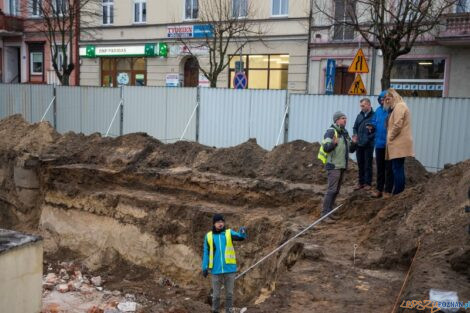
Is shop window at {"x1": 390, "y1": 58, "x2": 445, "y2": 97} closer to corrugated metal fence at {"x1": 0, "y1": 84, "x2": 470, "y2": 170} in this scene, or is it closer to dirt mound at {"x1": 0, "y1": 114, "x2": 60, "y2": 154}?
corrugated metal fence at {"x1": 0, "y1": 84, "x2": 470, "y2": 170}

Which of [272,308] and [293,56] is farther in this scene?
[293,56]

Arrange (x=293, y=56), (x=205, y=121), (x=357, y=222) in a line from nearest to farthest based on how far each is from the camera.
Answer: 1. (x=357, y=222)
2. (x=205, y=121)
3. (x=293, y=56)

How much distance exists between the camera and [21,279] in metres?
7.20

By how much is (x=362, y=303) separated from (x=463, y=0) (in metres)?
15.8

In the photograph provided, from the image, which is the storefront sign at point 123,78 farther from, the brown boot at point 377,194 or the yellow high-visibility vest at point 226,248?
the yellow high-visibility vest at point 226,248

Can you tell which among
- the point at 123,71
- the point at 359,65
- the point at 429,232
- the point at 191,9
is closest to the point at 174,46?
the point at 191,9

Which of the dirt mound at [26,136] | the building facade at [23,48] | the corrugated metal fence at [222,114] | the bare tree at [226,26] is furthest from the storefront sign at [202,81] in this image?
the dirt mound at [26,136]

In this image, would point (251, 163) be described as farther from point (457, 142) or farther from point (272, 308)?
point (272, 308)

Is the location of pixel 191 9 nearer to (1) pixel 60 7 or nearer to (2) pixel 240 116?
(1) pixel 60 7

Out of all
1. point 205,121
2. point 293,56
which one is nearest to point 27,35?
point 293,56

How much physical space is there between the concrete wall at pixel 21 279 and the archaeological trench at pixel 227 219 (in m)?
2.09

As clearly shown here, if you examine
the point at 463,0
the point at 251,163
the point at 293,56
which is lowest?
the point at 251,163

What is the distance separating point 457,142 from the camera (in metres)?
12.0

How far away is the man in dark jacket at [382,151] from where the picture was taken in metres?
9.02
